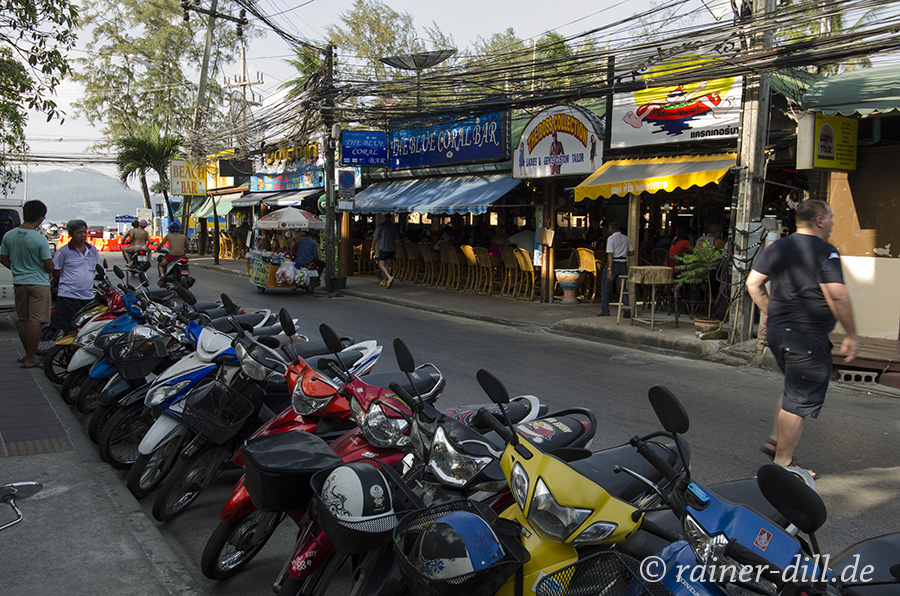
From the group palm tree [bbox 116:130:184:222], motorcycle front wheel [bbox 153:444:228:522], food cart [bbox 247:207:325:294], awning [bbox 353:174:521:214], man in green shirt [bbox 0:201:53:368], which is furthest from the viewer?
palm tree [bbox 116:130:184:222]

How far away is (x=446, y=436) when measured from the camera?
2615mm

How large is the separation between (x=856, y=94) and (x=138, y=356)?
9.94m

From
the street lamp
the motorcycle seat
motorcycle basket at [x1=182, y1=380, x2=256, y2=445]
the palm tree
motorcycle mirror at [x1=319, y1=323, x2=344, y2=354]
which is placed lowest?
motorcycle basket at [x1=182, y1=380, x2=256, y2=445]

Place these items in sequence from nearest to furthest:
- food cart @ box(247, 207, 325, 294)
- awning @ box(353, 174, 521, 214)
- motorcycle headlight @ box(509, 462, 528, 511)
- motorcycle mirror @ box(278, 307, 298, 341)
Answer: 1. motorcycle headlight @ box(509, 462, 528, 511)
2. motorcycle mirror @ box(278, 307, 298, 341)
3. awning @ box(353, 174, 521, 214)
4. food cart @ box(247, 207, 325, 294)

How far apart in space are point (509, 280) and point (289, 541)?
12626mm

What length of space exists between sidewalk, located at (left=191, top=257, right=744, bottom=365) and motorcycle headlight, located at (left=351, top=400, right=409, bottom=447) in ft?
25.0

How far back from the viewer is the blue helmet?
2.09 metres

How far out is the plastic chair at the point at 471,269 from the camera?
17.0 metres

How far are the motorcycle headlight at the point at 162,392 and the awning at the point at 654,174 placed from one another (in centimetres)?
865

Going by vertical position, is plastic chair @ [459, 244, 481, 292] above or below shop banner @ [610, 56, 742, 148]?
below

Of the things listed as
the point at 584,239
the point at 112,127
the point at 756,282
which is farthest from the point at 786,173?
the point at 112,127

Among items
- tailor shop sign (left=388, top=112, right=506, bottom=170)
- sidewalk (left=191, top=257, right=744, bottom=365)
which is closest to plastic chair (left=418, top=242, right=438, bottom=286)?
sidewalk (left=191, top=257, right=744, bottom=365)

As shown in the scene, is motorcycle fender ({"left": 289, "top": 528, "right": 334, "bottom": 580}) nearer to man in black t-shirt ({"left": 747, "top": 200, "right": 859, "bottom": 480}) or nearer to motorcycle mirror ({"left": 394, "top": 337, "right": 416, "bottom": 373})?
motorcycle mirror ({"left": 394, "top": 337, "right": 416, "bottom": 373})

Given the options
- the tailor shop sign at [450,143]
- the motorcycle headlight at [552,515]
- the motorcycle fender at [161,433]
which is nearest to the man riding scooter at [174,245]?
the tailor shop sign at [450,143]
